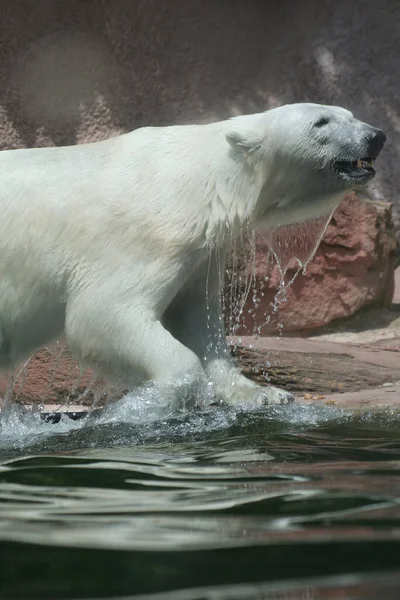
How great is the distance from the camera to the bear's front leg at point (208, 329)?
4.20 meters

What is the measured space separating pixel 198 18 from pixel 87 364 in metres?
5.30

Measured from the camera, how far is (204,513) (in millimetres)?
1961

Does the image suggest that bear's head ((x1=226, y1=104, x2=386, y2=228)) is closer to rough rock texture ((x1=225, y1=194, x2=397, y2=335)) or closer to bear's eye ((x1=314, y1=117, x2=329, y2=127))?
bear's eye ((x1=314, y1=117, x2=329, y2=127))

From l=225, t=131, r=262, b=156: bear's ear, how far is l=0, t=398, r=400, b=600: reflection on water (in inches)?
46.8

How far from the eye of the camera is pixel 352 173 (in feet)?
13.2

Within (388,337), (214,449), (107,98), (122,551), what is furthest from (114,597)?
(107,98)

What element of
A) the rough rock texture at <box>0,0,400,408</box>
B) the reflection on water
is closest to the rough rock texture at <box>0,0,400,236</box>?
the rough rock texture at <box>0,0,400,408</box>

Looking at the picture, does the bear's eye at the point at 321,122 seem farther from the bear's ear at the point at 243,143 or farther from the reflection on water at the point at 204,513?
the reflection on water at the point at 204,513

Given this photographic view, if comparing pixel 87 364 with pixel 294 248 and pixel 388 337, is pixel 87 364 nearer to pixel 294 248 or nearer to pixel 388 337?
pixel 294 248

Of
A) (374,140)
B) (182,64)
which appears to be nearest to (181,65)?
(182,64)

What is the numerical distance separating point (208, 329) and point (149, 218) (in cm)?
66

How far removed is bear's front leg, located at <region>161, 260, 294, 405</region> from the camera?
4203 mm

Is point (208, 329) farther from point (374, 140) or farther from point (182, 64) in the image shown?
point (182, 64)

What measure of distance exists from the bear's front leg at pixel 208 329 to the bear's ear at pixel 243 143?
1.61 ft
